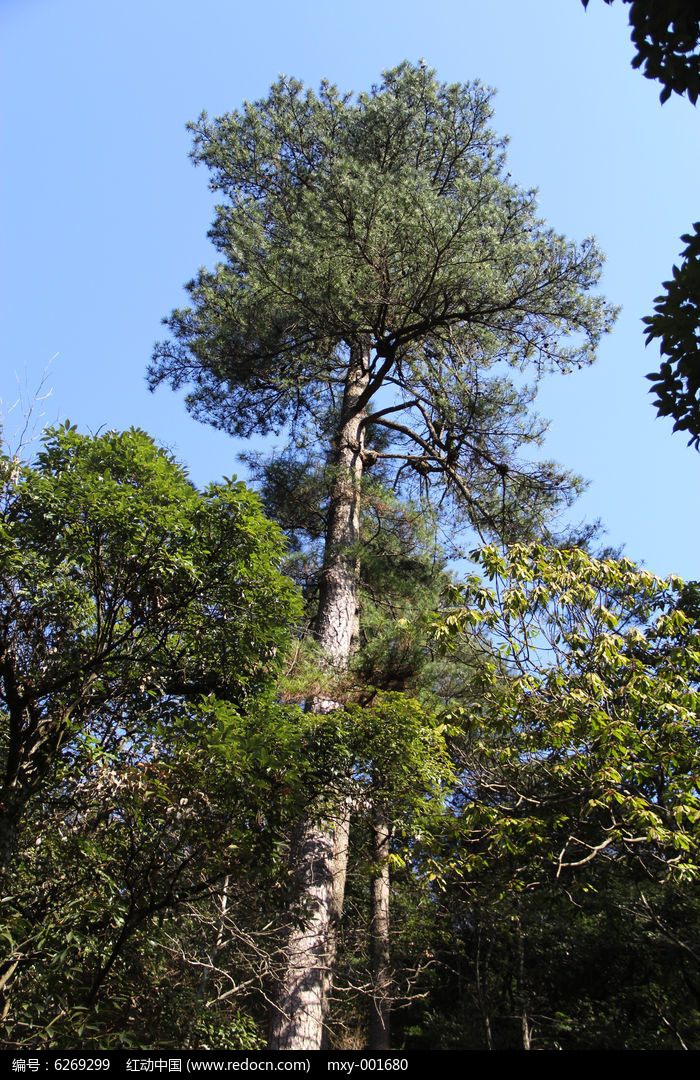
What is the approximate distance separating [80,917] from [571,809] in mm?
4846

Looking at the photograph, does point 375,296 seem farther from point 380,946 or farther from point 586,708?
point 380,946

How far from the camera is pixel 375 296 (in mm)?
7438

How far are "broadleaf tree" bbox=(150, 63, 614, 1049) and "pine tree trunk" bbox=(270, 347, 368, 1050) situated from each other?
0.10 ft

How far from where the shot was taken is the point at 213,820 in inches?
155

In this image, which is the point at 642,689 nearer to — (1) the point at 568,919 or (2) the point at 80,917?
(2) the point at 80,917

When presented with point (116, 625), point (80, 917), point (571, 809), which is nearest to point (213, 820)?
point (80, 917)

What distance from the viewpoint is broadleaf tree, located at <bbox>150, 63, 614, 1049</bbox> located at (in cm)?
724

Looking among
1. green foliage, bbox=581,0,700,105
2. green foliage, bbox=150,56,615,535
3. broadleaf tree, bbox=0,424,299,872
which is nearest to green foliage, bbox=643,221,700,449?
green foliage, bbox=581,0,700,105

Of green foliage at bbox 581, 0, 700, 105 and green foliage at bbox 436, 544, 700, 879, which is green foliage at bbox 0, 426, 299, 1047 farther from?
green foliage at bbox 581, 0, 700, 105

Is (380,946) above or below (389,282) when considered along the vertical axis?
below

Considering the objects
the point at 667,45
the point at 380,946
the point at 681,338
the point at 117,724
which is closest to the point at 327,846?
the point at 117,724

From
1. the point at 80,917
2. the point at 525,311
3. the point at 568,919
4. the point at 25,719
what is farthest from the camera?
the point at 568,919

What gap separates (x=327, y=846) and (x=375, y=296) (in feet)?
16.9

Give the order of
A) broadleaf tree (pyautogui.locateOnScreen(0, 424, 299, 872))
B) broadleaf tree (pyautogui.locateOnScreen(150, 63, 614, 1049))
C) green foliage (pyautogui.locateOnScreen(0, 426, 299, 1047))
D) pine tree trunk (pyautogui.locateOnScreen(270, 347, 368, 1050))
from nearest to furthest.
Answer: green foliage (pyautogui.locateOnScreen(0, 426, 299, 1047)) → broadleaf tree (pyautogui.locateOnScreen(0, 424, 299, 872)) → pine tree trunk (pyautogui.locateOnScreen(270, 347, 368, 1050)) → broadleaf tree (pyautogui.locateOnScreen(150, 63, 614, 1049))
